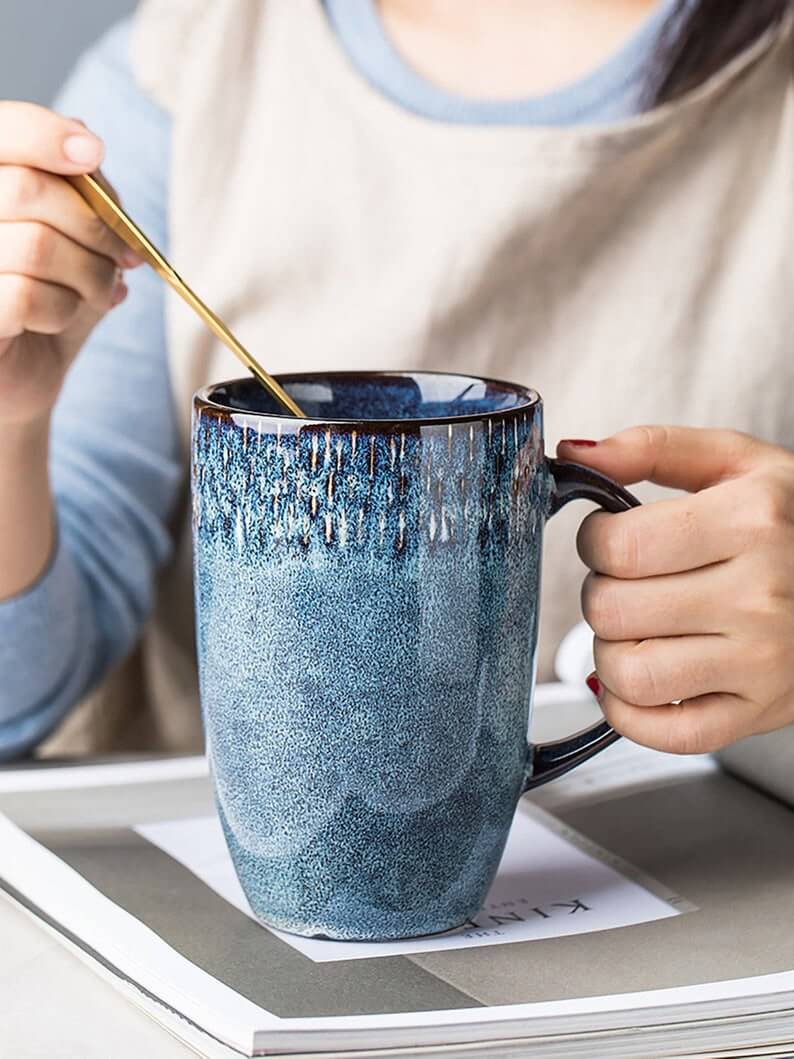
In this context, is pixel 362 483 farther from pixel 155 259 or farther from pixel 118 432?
pixel 118 432

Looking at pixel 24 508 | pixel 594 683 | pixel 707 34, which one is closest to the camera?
pixel 594 683

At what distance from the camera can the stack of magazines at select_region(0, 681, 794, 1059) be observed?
42cm

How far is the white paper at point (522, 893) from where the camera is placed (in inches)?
19.1

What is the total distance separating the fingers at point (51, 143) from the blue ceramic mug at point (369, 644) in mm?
108

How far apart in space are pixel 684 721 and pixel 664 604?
0.16ft

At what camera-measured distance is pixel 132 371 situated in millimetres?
922

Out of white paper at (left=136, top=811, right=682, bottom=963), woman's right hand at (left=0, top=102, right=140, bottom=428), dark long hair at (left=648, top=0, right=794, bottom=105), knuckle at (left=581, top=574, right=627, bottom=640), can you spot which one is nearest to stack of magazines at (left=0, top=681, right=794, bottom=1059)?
white paper at (left=136, top=811, right=682, bottom=963)

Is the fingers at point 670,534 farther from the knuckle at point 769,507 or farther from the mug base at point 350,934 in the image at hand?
the mug base at point 350,934

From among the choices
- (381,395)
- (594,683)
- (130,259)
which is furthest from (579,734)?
(130,259)

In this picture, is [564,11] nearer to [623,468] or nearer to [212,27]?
[212,27]

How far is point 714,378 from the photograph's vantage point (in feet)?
2.89

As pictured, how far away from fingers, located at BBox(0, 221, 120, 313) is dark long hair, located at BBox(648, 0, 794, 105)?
1.43 ft

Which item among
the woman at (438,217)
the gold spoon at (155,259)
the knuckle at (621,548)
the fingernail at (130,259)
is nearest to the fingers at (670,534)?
the knuckle at (621,548)

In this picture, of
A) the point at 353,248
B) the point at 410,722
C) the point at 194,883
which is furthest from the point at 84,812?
the point at 353,248
